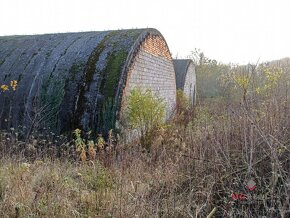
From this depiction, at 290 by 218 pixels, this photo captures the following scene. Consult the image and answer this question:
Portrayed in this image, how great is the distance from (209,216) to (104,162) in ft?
6.90

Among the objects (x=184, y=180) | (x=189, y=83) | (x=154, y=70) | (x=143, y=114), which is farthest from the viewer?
(x=189, y=83)

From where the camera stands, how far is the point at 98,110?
6.71m

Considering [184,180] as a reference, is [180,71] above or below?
above

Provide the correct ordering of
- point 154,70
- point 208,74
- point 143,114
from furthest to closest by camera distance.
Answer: point 208,74 → point 154,70 → point 143,114

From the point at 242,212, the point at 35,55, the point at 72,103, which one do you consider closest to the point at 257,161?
the point at 242,212

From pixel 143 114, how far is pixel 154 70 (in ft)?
9.51

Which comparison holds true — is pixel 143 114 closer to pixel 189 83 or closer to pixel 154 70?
pixel 154 70

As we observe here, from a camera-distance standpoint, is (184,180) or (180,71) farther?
(180,71)

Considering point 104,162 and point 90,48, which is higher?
point 90,48

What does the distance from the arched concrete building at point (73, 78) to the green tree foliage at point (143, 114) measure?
0.27 meters

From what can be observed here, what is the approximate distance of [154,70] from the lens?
9.88 meters

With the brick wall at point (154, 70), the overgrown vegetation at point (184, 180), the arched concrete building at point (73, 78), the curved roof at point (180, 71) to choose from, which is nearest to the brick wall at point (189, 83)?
the curved roof at point (180, 71)

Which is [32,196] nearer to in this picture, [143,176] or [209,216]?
[143,176]

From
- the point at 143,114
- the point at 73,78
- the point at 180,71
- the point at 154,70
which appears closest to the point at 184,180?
the point at 143,114
